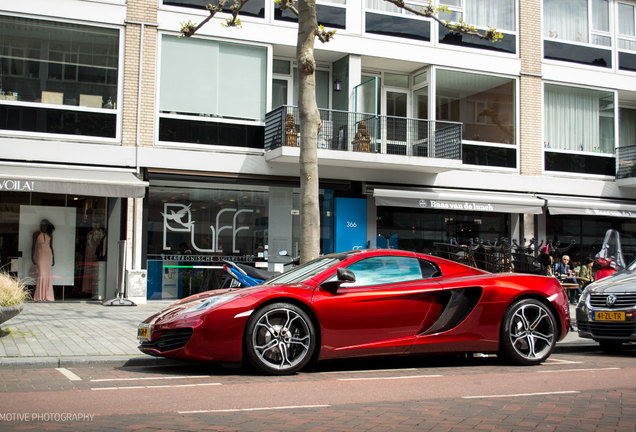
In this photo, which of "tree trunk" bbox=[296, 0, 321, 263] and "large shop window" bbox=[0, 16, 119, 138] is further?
"large shop window" bbox=[0, 16, 119, 138]

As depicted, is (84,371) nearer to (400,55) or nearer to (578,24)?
(400,55)

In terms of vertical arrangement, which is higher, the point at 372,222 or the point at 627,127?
the point at 627,127

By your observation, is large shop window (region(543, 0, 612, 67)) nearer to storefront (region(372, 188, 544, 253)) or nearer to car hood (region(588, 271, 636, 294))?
storefront (region(372, 188, 544, 253))

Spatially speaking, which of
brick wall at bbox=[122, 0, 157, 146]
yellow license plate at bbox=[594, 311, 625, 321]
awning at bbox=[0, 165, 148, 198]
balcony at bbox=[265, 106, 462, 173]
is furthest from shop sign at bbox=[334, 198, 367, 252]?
yellow license plate at bbox=[594, 311, 625, 321]

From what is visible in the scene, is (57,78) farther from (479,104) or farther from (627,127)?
(627,127)

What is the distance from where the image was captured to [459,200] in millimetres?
19312

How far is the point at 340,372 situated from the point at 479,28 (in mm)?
15838

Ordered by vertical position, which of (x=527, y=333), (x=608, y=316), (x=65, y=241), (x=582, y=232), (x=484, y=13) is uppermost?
(x=484, y=13)

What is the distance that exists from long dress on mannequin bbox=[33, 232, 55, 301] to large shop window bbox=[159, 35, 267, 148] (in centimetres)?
375

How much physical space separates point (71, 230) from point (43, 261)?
0.98 metres

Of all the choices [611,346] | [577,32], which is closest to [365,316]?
[611,346]

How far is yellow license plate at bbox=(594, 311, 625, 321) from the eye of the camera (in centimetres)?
942

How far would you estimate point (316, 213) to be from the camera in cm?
1149

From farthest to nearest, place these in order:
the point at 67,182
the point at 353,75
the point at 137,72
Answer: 1. the point at 353,75
2. the point at 137,72
3. the point at 67,182
